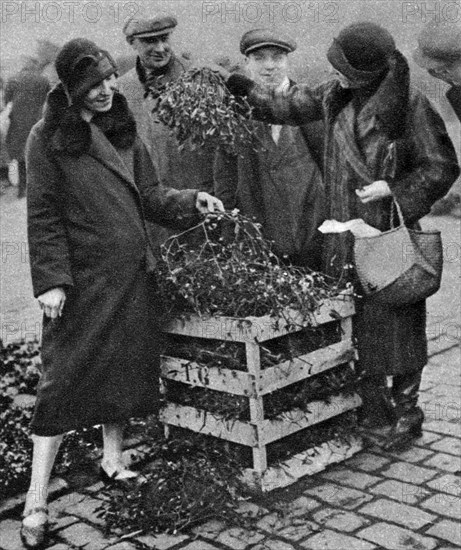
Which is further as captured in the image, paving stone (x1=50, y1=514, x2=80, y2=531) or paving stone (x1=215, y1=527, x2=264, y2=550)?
paving stone (x1=50, y1=514, x2=80, y2=531)

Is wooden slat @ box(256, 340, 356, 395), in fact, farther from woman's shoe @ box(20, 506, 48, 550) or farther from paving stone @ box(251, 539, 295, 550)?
woman's shoe @ box(20, 506, 48, 550)

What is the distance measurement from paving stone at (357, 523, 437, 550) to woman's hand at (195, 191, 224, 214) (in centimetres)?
170

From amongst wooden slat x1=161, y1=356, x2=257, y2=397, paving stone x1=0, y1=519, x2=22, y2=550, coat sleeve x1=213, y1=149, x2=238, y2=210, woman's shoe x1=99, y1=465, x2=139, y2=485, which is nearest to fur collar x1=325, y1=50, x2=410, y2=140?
coat sleeve x1=213, y1=149, x2=238, y2=210

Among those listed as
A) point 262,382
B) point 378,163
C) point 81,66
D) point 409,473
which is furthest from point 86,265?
point 409,473

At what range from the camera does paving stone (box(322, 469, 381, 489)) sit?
4.10m

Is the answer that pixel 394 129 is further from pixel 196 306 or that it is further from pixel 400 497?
pixel 400 497

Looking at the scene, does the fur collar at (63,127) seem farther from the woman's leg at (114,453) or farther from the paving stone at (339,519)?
the paving stone at (339,519)

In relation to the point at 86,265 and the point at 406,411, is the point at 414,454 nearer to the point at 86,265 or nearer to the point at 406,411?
the point at 406,411

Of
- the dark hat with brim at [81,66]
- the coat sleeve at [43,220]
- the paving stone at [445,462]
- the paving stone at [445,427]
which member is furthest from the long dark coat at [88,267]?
the paving stone at [445,427]

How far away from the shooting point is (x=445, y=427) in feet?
15.7

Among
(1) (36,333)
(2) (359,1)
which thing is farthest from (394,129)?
(2) (359,1)

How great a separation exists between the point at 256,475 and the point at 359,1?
10063 mm

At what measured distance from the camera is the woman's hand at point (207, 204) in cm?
420

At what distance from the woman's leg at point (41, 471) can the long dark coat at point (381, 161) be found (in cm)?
177
